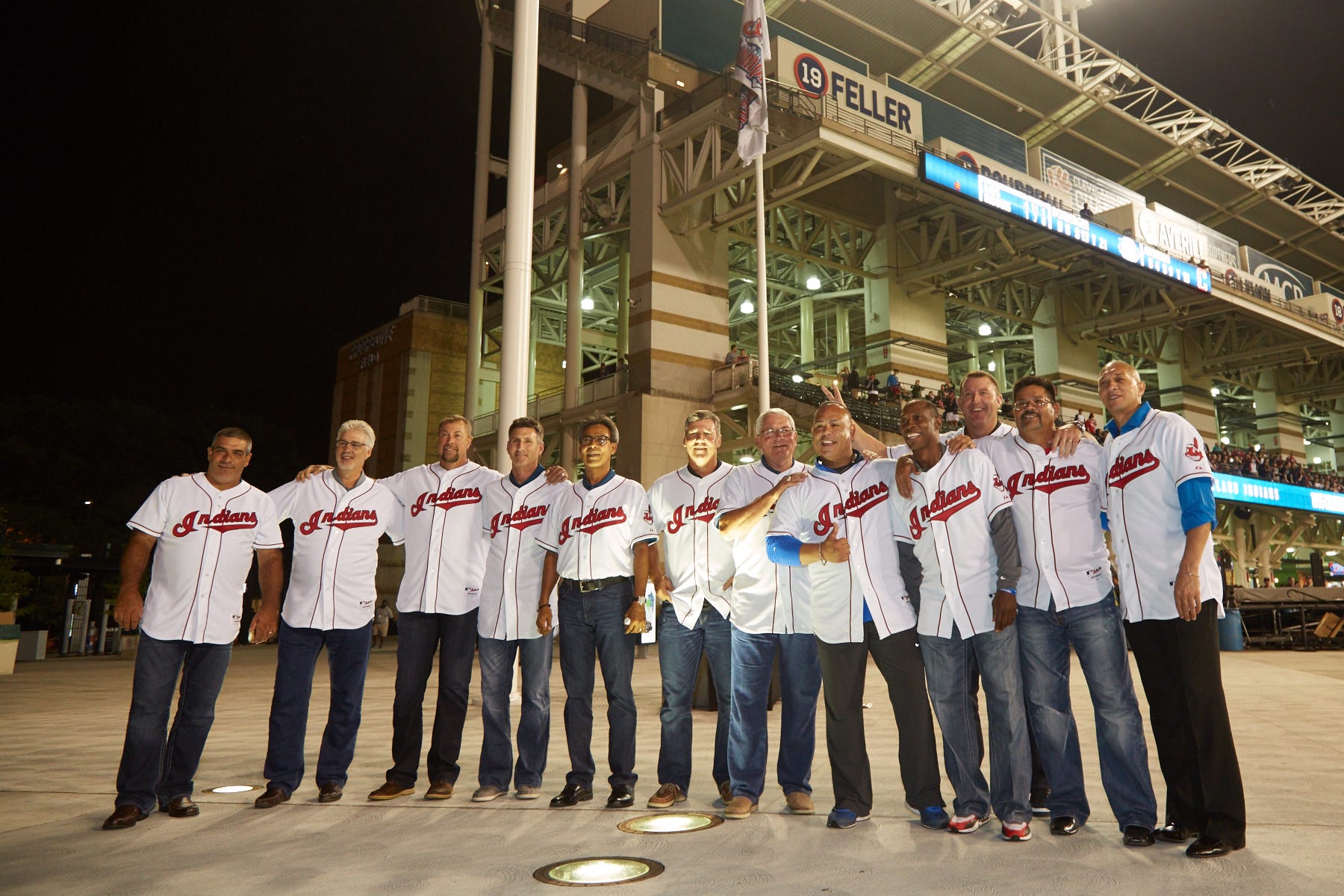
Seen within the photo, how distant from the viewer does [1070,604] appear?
4.23 metres

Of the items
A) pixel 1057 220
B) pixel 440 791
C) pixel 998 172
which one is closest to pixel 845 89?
pixel 998 172

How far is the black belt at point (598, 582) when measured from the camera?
16.9ft

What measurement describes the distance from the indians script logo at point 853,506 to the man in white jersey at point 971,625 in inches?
9.2

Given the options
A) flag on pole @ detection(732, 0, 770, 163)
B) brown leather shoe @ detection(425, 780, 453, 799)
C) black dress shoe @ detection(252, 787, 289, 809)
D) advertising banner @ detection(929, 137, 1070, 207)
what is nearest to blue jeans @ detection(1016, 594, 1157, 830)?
brown leather shoe @ detection(425, 780, 453, 799)

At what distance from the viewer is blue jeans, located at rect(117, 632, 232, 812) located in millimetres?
4707

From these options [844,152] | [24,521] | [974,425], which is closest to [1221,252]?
[844,152]

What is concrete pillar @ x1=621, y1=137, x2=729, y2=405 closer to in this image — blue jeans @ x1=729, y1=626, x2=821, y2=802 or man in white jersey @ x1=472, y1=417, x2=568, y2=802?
man in white jersey @ x1=472, y1=417, x2=568, y2=802

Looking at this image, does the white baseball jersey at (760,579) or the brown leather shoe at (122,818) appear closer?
the brown leather shoe at (122,818)

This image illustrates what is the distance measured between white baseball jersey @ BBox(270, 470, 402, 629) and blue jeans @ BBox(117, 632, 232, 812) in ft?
1.70

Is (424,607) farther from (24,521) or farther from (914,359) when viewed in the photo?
(24,521)

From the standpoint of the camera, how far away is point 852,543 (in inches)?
185

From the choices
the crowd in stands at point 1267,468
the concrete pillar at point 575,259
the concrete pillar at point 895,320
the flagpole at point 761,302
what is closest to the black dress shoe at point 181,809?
the flagpole at point 761,302

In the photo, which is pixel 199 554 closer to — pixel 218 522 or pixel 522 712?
pixel 218 522

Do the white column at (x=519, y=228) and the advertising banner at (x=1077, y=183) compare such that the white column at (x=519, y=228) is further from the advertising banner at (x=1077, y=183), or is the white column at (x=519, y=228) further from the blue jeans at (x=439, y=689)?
the advertising banner at (x=1077, y=183)
